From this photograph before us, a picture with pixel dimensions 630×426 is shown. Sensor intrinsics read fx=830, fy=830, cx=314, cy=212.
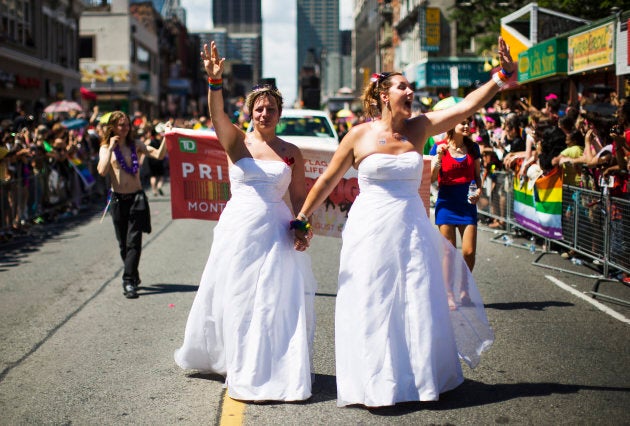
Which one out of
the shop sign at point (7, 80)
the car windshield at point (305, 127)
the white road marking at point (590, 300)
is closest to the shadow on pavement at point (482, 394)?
the white road marking at point (590, 300)

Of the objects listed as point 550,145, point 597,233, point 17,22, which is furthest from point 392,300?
point 17,22

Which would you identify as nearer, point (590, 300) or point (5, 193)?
point (590, 300)

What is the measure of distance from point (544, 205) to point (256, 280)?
24.3ft

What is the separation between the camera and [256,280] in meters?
5.38

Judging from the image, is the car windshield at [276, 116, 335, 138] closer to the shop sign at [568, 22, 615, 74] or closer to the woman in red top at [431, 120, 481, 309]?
the shop sign at [568, 22, 615, 74]

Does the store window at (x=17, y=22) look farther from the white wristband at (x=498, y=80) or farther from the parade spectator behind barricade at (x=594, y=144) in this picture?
the white wristband at (x=498, y=80)

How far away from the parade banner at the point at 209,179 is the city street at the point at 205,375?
98 cm

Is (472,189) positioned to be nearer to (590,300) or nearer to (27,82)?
(590,300)

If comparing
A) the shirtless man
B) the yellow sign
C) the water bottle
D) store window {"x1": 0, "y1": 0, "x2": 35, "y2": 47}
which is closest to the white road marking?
the water bottle

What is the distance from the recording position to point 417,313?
5.11 m

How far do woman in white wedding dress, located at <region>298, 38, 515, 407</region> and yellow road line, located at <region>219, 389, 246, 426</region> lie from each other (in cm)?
61

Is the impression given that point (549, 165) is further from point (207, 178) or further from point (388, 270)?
point (388, 270)

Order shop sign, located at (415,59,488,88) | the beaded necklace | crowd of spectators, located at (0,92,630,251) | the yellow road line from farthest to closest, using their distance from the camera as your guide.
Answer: shop sign, located at (415,59,488,88), crowd of spectators, located at (0,92,630,251), the beaded necklace, the yellow road line

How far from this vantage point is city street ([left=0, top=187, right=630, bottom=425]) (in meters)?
5.03
